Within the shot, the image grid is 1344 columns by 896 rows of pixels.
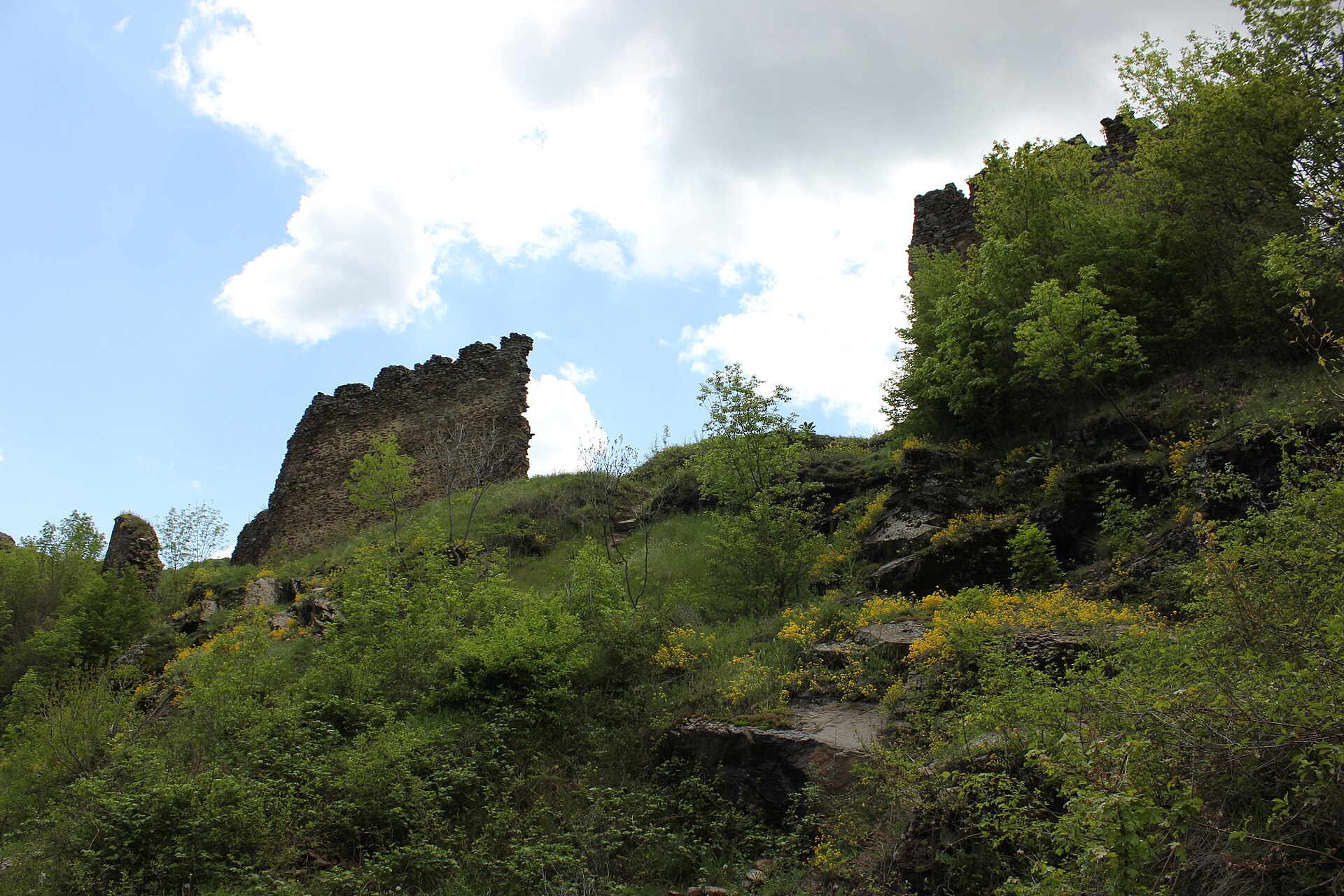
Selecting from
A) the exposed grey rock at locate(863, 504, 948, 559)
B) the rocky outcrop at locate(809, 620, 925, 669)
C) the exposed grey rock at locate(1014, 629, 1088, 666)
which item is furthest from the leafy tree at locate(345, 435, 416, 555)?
the exposed grey rock at locate(1014, 629, 1088, 666)

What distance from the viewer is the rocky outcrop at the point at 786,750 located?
744 cm

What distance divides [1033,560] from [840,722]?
4.22 metres

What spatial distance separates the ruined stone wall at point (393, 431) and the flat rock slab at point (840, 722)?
18.5 metres

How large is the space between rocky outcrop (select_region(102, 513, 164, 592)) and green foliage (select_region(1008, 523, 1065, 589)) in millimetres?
23241

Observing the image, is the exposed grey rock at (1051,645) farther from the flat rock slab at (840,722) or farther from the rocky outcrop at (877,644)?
the flat rock slab at (840,722)

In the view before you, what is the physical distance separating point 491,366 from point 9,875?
22337mm

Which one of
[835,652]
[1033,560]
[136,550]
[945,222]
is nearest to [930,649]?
[835,652]

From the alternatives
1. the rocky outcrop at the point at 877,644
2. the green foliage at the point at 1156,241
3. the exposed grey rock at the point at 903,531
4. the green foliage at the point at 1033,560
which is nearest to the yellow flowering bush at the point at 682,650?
the rocky outcrop at the point at 877,644

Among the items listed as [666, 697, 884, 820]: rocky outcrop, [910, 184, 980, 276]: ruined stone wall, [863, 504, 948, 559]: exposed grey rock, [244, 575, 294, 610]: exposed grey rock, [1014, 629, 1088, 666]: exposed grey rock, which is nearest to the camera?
[1014, 629, 1088, 666]: exposed grey rock

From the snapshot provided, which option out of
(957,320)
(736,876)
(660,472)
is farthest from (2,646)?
(957,320)

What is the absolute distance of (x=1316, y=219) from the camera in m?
11.4

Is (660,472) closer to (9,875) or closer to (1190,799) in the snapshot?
(9,875)

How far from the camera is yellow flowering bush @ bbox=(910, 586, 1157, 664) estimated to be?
7562 mm

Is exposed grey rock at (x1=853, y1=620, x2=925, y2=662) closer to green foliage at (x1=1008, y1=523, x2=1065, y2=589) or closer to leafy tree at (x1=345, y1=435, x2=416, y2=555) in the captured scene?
green foliage at (x1=1008, y1=523, x2=1065, y2=589)
